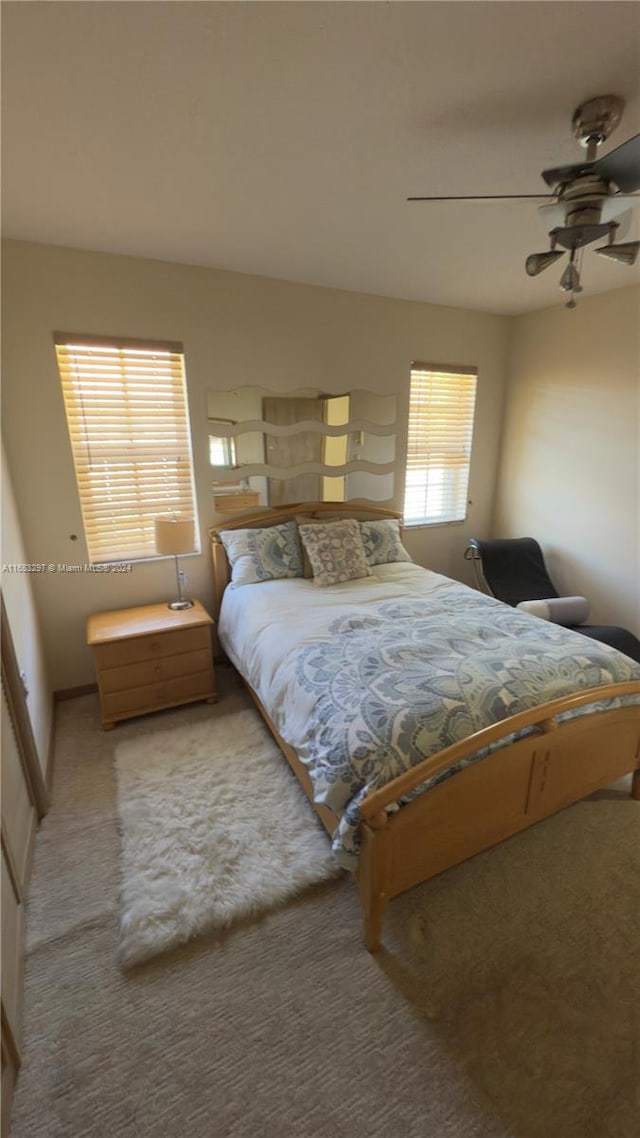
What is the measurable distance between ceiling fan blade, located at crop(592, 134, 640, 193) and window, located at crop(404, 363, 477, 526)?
211cm

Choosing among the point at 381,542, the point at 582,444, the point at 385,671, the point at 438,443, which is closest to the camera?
the point at 385,671

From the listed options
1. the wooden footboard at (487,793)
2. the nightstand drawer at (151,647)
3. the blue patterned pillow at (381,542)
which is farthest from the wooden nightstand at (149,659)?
the wooden footboard at (487,793)

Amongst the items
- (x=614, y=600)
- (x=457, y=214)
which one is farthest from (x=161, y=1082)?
(x=614, y=600)

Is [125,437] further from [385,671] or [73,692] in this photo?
[385,671]

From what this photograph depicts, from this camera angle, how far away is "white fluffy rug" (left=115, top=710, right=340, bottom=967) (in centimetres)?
148

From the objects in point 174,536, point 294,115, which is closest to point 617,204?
point 294,115

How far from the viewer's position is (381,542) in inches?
125

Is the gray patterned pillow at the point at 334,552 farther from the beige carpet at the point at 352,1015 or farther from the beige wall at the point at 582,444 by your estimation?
the beige wall at the point at 582,444

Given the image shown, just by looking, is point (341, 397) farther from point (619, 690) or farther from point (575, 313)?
point (619, 690)

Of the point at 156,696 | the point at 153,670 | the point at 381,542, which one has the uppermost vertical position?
the point at 381,542

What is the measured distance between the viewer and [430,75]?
3.92 feet

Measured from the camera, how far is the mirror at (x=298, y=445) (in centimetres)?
285

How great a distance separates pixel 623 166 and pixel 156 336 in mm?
2231

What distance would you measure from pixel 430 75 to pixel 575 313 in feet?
8.47
